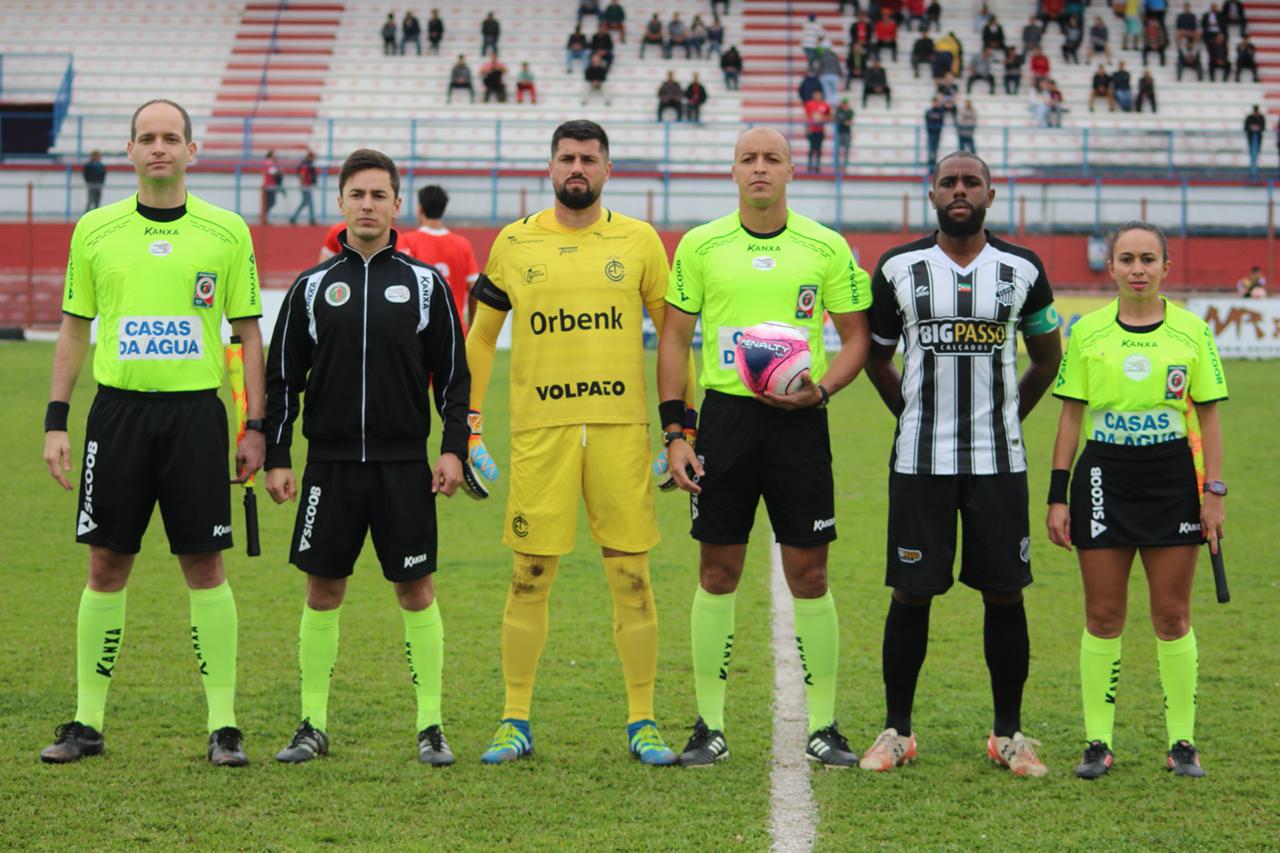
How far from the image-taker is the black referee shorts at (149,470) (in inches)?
211

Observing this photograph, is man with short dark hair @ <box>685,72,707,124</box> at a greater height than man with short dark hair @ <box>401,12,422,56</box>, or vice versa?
man with short dark hair @ <box>401,12,422,56</box>

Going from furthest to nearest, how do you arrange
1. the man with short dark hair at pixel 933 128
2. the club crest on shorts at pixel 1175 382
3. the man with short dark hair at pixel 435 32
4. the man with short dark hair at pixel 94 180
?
the man with short dark hair at pixel 435 32, the man with short dark hair at pixel 933 128, the man with short dark hair at pixel 94 180, the club crest on shorts at pixel 1175 382

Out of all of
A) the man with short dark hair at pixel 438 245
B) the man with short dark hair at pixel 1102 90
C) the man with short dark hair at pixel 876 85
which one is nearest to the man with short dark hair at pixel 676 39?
the man with short dark hair at pixel 876 85

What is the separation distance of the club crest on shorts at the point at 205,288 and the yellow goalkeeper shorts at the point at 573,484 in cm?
123

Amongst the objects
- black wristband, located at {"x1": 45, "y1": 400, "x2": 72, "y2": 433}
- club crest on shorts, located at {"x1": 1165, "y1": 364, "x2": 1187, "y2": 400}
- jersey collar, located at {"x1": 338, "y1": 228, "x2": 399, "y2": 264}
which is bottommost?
black wristband, located at {"x1": 45, "y1": 400, "x2": 72, "y2": 433}

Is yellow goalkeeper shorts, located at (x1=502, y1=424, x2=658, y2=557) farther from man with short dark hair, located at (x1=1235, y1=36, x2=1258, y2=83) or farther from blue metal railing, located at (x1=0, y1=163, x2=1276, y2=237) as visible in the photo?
man with short dark hair, located at (x1=1235, y1=36, x2=1258, y2=83)

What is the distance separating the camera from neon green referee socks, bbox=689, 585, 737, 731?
18.6ft

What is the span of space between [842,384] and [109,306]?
2602 millimetres

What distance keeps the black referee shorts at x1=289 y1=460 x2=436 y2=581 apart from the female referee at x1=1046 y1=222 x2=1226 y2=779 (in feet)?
7.50

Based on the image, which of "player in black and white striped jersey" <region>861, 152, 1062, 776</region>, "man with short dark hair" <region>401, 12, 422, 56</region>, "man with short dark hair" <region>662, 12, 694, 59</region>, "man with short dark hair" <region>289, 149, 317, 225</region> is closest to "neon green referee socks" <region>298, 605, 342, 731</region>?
"player in black and white striped jersey" <region>861, 152, 1062, 776</region>

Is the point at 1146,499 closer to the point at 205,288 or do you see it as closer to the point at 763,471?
the point at 763,471

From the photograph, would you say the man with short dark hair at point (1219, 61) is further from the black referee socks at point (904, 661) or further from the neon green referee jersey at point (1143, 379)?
the black referee socks at point (904, 661)

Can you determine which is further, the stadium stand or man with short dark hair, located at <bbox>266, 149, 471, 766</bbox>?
the stadium stand

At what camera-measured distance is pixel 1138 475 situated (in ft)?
17.9
